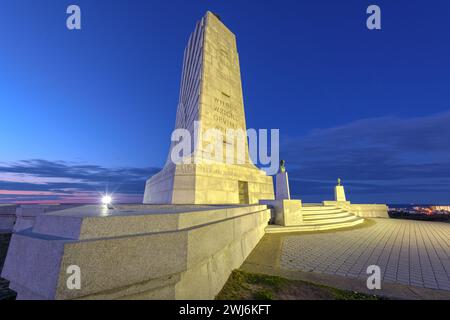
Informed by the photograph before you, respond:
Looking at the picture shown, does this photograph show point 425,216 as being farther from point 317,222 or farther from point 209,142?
point 209,142

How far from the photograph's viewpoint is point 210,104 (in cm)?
1551

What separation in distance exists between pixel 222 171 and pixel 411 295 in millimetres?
10609

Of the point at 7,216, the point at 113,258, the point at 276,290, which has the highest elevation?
the point at 113,258

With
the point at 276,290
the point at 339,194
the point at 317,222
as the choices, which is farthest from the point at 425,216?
the point at 276,290

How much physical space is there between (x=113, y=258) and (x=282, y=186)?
1449cm

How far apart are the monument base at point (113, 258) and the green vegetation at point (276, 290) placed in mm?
538

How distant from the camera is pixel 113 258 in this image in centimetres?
264

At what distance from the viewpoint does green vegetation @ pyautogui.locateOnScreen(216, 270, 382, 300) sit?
3.92 meters

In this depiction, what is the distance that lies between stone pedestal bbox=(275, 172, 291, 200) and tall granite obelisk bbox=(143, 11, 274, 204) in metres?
1.20

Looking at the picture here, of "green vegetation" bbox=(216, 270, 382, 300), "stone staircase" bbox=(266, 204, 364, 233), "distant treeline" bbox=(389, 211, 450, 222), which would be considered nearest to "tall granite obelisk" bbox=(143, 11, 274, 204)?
"stone staircase" bbox=(266, 204, 364, 233)

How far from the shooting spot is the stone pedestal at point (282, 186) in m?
15.9

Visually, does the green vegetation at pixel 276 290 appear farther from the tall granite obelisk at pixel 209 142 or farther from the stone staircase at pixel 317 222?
the tall granite obelisk at pixel 209 142

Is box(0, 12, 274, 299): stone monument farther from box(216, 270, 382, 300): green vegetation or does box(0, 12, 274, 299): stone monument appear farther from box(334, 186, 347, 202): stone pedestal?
box(334, 186, 347, 202): stone pedestal

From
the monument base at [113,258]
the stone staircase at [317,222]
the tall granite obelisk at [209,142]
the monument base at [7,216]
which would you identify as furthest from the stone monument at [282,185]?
the monument base at [7,216]
